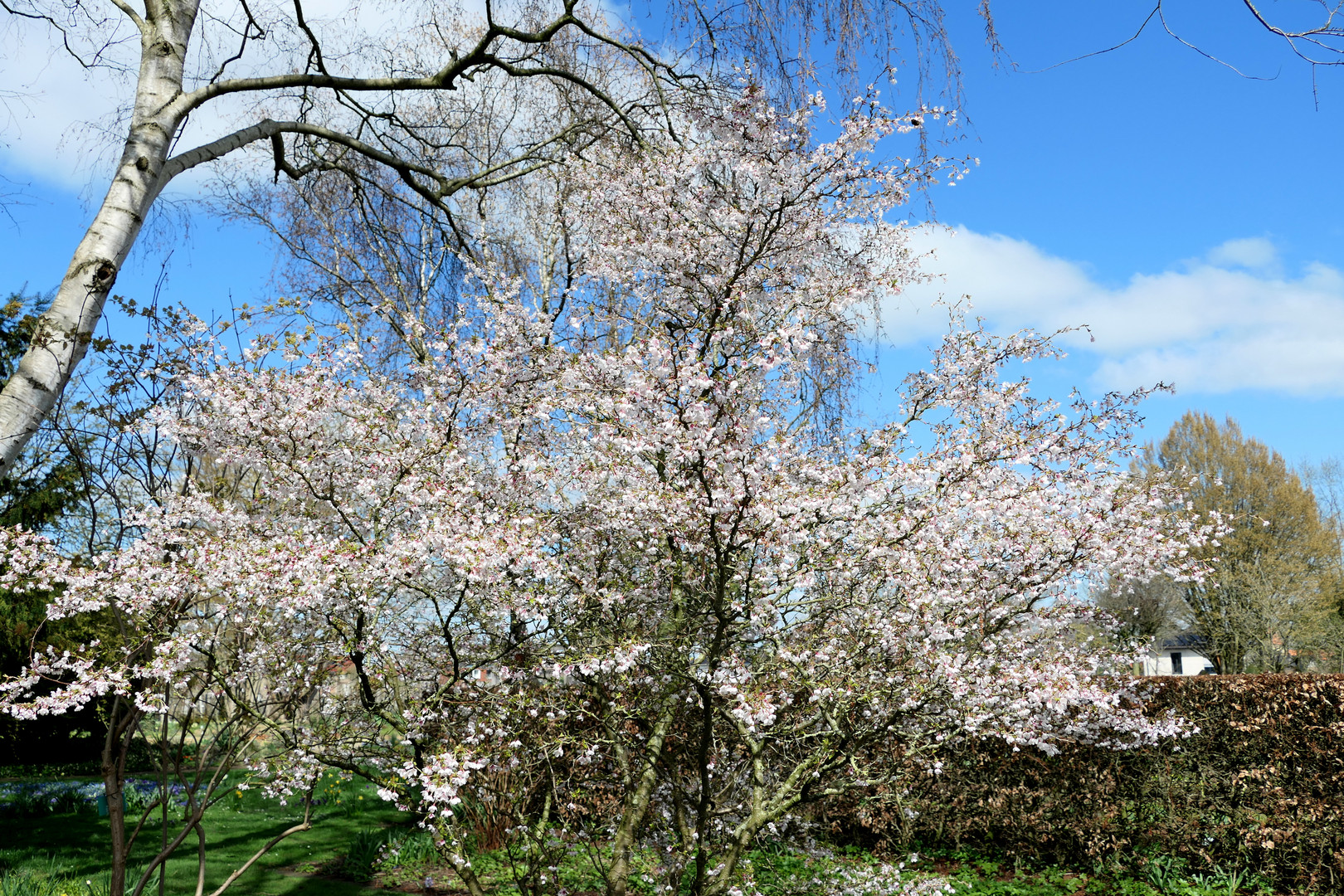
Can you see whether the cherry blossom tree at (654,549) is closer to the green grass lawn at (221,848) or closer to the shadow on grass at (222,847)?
the green grass lawn at (221,848)

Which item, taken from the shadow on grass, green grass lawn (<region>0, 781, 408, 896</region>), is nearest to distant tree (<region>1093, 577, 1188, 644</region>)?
green grass lawn (<region>0, 781, 408, 896</region>)

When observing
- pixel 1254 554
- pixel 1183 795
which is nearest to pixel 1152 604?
pixel 1254 554

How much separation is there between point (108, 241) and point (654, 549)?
9.14ft

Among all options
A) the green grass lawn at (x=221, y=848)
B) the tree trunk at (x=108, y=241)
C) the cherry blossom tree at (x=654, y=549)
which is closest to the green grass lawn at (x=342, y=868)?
the green grass lawn at (x=221, y=848)

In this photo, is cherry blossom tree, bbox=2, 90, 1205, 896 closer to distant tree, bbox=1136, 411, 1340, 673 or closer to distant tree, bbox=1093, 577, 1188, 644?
distant tree, bbox=1136, 411, 1340, 673

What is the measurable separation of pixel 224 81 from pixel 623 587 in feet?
11.2

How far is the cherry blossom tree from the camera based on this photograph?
373 centimetres

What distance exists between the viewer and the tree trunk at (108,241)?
3309 millimetres

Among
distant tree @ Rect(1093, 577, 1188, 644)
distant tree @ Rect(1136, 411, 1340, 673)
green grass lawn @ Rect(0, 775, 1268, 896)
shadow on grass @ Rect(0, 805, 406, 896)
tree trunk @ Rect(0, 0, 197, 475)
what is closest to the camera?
tree trunk @ Rect(0, 0, 197, 475)

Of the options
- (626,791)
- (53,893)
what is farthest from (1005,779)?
(53,893)

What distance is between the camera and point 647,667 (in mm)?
4594

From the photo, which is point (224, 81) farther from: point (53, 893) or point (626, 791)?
point (53, 893)

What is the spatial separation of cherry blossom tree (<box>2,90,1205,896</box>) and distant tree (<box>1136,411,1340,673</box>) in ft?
54.2

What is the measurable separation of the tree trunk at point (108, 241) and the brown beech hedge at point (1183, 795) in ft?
15.6
